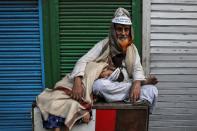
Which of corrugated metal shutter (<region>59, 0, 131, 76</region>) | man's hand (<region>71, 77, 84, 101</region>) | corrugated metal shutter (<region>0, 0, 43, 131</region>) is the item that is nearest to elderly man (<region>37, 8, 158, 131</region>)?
man's hand (<region>71, 77, 84, 101</region>)

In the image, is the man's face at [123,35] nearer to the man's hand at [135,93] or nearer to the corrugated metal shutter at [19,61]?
the man's hand at [135,93]

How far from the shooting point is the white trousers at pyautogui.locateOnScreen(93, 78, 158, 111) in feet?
12.8

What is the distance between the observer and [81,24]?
4.60m

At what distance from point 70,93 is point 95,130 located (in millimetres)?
426

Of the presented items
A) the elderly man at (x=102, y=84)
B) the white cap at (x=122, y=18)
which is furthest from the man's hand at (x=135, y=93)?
the white cap at (x=122, y=18)

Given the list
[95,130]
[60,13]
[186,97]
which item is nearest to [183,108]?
[186,97]

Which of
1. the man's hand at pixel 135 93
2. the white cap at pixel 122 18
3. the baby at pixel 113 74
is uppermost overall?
the white cap at pixel 122 18

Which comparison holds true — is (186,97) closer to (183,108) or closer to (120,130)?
(183,108)

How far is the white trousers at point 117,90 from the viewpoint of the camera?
12.8 ft

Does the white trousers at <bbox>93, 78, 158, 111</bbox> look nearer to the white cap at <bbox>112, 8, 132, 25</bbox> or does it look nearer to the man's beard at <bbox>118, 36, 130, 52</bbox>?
the man's beard at <bbox>118, 36, 130, 52</bbox>

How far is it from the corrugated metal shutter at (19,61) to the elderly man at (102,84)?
2.15 ft

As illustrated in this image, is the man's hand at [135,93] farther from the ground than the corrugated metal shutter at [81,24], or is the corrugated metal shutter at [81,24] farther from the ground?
the corrugated metal shutter at [81,24]

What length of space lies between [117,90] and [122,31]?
58cm

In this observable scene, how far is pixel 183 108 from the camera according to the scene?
479 centimetres
